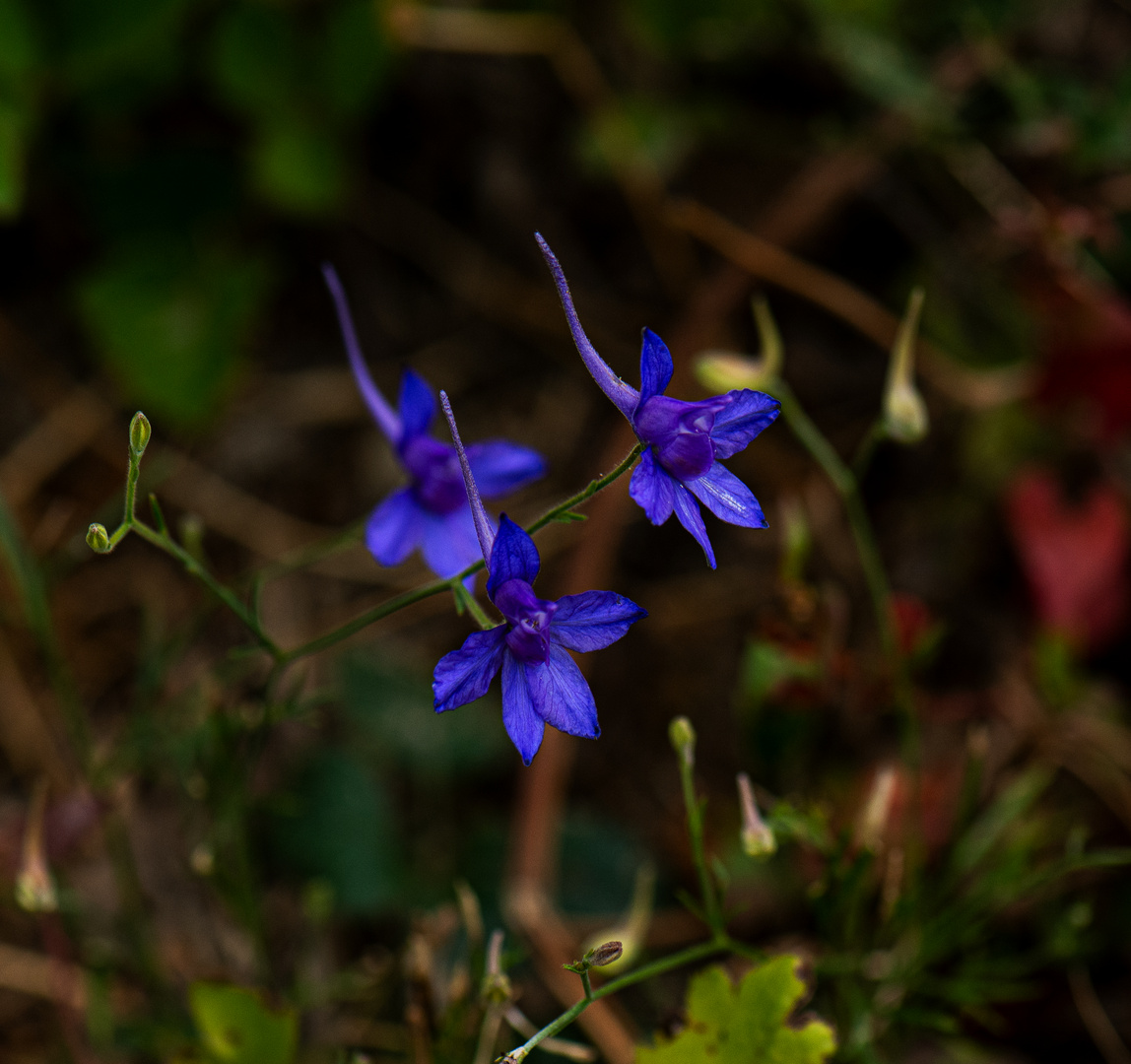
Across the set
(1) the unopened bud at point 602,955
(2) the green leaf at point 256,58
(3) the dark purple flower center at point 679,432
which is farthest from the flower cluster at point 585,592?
(2) the green leaf at point 256,58

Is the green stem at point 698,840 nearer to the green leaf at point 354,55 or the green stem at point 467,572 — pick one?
the green stem at point 467,572

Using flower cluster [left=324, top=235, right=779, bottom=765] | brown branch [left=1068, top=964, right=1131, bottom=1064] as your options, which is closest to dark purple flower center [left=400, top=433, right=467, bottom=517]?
flower cluster [left=324, top=235, right=779, bottom=765]

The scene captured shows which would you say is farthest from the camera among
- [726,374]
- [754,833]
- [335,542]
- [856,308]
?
[856,308]

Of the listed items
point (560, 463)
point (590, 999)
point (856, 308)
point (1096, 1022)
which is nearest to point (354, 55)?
point (560, 463)

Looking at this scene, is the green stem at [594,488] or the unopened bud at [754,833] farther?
the unopened bud at [754,833]

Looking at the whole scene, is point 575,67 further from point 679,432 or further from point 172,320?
point 679,432

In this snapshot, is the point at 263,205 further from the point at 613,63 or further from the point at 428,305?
the point at 613,63

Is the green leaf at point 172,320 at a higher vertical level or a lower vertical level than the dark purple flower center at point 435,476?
lower
